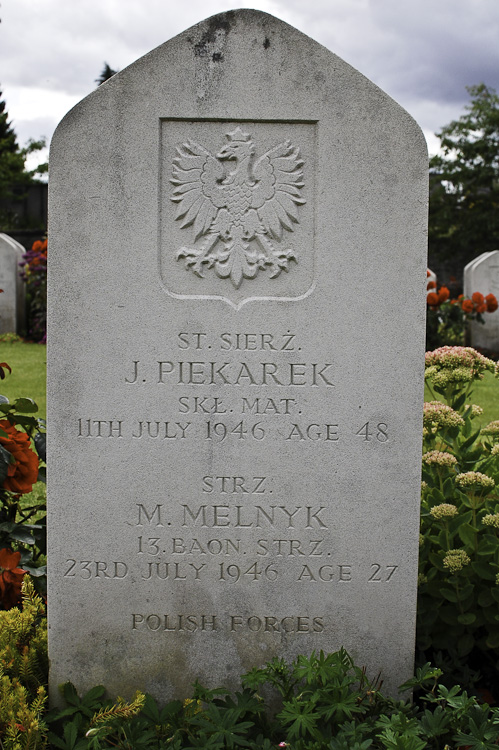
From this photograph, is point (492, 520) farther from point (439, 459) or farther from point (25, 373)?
point (25, 373)

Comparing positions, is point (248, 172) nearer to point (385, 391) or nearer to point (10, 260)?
point (385, 391)

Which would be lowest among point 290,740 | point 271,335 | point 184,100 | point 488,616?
point 290,740

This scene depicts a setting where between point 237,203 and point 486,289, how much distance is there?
11.8 meters

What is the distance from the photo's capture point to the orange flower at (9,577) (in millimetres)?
2934

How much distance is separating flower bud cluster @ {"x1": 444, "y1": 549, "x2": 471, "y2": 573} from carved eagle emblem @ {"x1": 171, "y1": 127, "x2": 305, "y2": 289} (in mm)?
1370

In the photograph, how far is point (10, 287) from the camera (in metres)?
13.8

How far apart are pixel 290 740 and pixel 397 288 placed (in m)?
1.67

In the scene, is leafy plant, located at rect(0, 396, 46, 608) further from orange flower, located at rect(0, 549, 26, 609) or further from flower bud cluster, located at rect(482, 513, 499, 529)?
flower bud cluster, located at rect(482, 513, 499, 529)

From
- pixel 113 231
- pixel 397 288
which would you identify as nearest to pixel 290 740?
pixel 397 288

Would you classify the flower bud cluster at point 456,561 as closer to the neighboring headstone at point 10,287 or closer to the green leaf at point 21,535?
the green leaf at point 21,535

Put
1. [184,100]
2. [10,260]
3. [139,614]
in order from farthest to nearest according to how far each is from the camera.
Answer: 1. [10,260]
2. [139,614]
3. [184,100]

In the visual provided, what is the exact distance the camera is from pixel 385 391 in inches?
109

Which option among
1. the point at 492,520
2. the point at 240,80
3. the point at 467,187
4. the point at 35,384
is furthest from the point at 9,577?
the point at 467,187

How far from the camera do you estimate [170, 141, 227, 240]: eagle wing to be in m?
2.71
